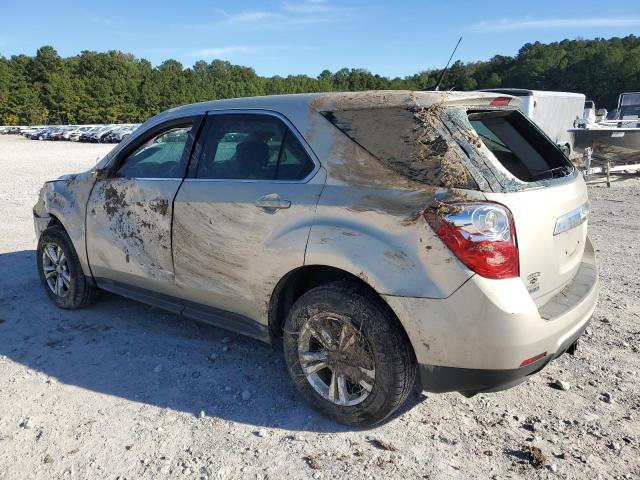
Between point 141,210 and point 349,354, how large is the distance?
1973 mm

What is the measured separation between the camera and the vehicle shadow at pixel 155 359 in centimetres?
326

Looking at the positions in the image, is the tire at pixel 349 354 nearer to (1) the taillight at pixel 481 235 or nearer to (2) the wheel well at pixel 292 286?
(2) the wheel well at pixel 292 286

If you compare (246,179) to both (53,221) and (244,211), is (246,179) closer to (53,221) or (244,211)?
(244,211)

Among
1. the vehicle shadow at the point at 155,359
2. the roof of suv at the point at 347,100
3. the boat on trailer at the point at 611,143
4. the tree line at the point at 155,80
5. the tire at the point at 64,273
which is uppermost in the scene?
the tree line at the point at 155,80

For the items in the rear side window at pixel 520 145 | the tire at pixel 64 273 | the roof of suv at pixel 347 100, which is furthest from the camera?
the tire at pixel 64 273

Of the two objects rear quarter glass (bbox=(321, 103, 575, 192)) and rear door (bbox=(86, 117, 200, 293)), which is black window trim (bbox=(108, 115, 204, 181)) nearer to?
rear door (bbox=(86, 117, 200, 293))

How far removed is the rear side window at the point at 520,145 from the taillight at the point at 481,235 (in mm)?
532

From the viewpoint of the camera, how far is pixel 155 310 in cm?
484

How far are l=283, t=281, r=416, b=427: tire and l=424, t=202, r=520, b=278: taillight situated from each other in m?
0.55

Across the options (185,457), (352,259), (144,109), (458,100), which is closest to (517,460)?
(352,259)

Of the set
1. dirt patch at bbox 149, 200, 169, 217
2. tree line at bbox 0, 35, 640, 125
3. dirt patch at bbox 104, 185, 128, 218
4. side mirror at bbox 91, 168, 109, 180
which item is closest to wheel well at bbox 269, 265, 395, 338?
dirt patch at bbox 149, 200, 169, 217

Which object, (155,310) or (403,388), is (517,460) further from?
(155,310)

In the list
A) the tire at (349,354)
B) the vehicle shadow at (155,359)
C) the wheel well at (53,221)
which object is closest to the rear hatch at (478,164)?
the tire at (349,354)

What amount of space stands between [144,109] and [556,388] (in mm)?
121057
